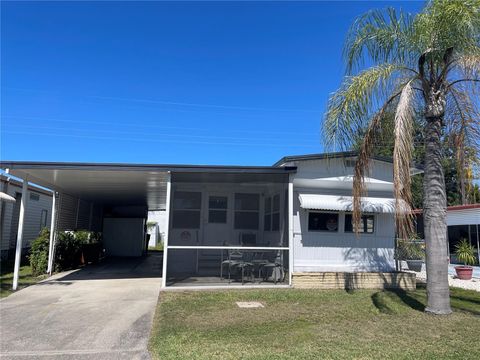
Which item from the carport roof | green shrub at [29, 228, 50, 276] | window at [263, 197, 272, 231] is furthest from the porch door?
green shrub at [29, 228, 50, 276]

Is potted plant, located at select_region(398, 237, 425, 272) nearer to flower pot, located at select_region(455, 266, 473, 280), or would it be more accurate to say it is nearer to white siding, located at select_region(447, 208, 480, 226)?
flower pot, located at select_region(455, 266, 473, 280)

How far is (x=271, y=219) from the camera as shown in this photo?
1166 cm

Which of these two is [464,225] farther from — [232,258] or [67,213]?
[67,213]

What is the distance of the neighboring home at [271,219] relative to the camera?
10.4 metres

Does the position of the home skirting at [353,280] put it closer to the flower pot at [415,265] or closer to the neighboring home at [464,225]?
the flower pot at [415,265]

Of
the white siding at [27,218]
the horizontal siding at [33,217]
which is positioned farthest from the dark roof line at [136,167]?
the horizontal siding at [33,217]

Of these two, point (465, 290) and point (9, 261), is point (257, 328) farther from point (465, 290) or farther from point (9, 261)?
point (9, 261)

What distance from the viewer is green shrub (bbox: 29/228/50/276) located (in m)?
12.4

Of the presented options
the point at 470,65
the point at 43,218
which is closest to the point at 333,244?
the point at 470,65

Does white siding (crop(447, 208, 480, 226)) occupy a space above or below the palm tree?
below

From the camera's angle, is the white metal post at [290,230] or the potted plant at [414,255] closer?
the white metal post at [290,230]

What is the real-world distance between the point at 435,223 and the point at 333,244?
Answer: 413 cm

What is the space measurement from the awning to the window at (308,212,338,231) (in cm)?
48

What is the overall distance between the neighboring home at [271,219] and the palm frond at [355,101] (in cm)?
207
